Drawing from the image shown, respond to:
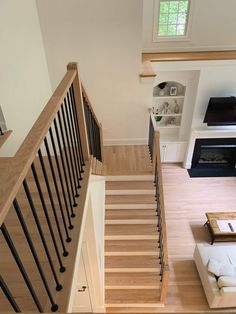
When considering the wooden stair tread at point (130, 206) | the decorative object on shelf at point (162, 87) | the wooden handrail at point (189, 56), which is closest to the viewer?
the wooden stair tread at point (130, 206)

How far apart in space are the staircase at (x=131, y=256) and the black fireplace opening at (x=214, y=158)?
3.20 meters

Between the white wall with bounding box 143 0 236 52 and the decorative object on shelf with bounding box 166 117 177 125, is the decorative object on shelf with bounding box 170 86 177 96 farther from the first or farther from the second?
the white wall with bounding box 143 0 236 52

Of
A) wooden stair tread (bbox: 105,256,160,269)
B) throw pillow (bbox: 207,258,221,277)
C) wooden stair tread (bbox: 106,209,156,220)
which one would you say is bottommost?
throw pillow (bbox: 207,258,221,277)

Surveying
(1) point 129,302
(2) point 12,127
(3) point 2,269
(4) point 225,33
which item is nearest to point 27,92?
(2) point 12,127

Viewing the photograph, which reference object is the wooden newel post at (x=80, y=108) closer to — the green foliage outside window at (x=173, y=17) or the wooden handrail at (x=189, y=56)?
the wooden handrail at (x=189, y=56)

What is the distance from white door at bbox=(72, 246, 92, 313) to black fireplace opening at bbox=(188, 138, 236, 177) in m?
4.52

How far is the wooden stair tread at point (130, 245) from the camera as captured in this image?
3.80m

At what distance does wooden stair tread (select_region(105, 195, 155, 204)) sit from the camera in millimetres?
4086

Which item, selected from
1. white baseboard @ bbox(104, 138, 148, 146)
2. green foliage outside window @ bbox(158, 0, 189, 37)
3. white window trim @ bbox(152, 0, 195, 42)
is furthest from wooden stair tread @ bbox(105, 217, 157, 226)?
green foliage outside window @ bbox(158, 0, 189, 37)

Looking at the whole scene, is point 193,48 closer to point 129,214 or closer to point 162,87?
point 162,87

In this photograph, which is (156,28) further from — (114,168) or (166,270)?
(166,270)

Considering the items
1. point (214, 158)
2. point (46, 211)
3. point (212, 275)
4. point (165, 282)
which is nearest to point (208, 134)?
point (214, 158)

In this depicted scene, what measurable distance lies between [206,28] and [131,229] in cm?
460

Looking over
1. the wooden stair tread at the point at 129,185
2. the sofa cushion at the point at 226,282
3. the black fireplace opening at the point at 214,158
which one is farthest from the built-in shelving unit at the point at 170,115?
the sofa cushion at the point at 226,282
